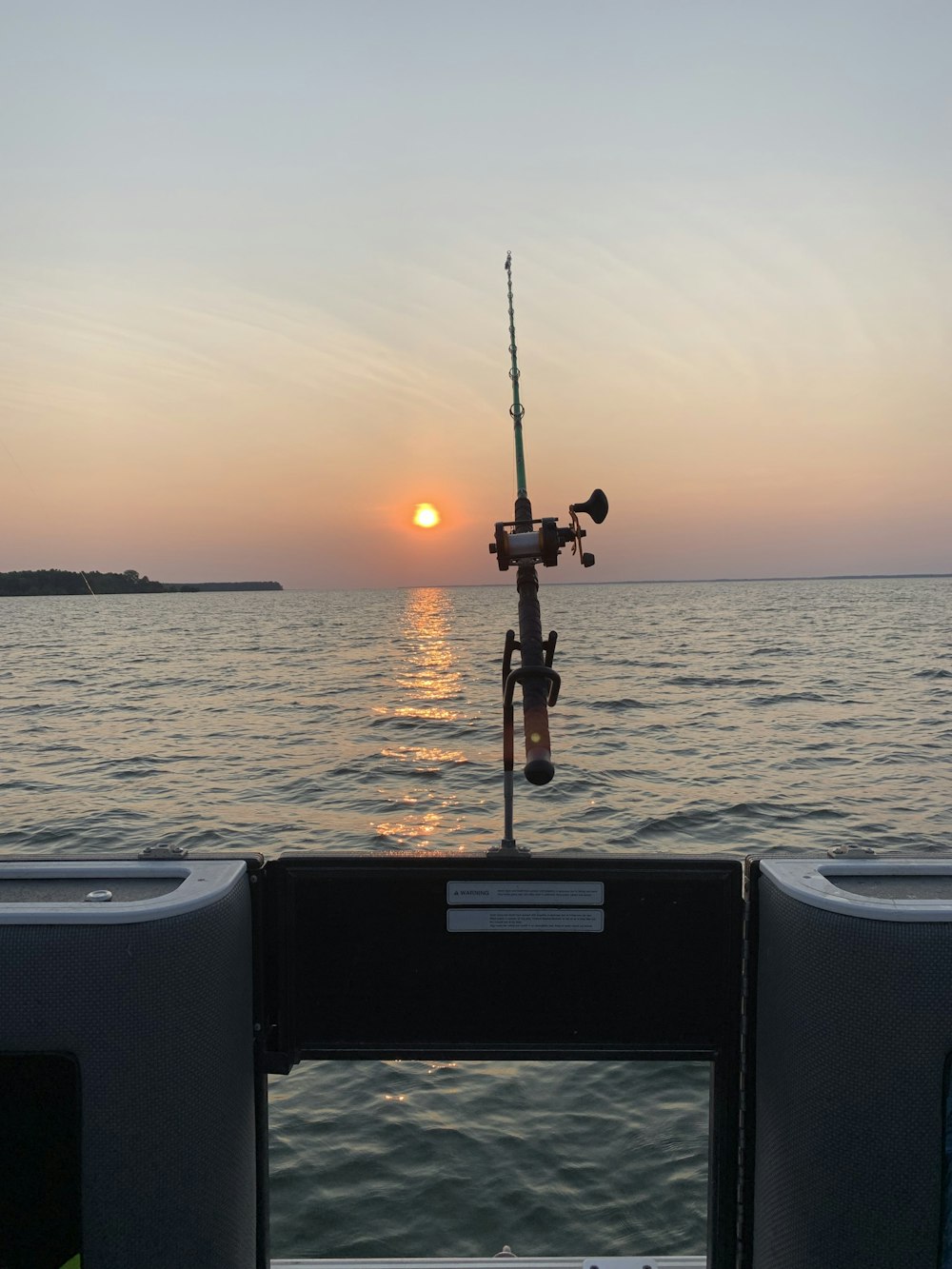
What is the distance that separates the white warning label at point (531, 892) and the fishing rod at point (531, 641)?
0.10 m

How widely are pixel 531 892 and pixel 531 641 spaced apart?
2.20ft

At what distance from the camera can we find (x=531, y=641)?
8.68 ft

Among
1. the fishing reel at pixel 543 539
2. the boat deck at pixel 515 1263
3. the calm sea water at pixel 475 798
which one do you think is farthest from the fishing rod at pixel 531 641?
the boat deck at pixel 515 1263

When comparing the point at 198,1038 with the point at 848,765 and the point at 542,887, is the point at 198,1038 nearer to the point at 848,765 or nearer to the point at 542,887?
the point at 542,887

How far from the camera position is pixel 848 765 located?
15414mm

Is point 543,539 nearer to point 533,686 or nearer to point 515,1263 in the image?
point 533,686

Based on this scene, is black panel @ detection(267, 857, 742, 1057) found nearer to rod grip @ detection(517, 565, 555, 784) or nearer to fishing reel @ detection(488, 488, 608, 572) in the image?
rod grip @ detection(517, 565, 555, 784)

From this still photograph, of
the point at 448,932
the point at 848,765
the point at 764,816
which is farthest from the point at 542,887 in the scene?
the point at 848,765

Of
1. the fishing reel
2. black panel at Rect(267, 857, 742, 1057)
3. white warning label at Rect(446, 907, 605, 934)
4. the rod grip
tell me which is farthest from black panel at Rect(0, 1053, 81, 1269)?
the fishing reel

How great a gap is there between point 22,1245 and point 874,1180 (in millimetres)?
1682

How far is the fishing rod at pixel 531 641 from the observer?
2.31 m

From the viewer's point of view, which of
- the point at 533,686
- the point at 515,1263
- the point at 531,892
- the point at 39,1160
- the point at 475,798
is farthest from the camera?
the point at 475,798

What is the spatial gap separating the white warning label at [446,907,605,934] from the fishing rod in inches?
6.0

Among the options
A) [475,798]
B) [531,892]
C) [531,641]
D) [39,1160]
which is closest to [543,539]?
[531,641]
